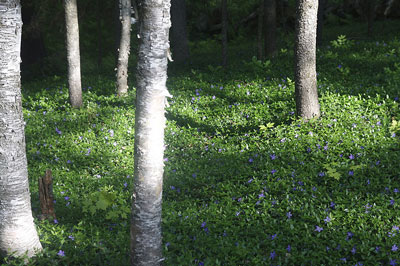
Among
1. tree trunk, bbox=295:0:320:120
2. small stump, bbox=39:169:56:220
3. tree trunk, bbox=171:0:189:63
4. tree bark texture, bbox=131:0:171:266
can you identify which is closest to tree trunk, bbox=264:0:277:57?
tree trunk, bbox=171:0:189:63

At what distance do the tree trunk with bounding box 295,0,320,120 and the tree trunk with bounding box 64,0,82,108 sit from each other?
5390 mm

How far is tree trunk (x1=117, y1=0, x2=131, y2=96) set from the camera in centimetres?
1074

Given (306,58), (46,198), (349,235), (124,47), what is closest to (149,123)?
(46,198)

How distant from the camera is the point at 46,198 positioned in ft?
19.2

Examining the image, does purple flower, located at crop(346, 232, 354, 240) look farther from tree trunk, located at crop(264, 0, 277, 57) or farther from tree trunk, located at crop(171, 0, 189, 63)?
tree trunk, located at crop(171, 0, 189, 63)

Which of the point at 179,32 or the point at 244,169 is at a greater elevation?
the point at 179,32

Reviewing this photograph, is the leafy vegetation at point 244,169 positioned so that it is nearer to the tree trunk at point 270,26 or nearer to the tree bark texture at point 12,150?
the tree bark texture at point 12,150

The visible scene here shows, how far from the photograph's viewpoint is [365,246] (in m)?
5.08

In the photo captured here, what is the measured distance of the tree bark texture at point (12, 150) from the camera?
13.8 ft

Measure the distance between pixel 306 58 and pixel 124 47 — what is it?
5249mm


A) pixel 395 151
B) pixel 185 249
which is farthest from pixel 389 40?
pixel 185 249

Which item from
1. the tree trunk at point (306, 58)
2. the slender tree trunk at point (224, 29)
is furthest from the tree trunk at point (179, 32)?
the tree trunk at point (306, 58)

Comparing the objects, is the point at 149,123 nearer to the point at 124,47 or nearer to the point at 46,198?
the point at 46,198

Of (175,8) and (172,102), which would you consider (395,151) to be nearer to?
(172,102)
